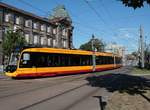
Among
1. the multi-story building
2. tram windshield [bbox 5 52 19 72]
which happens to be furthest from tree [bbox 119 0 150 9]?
the multi-story building

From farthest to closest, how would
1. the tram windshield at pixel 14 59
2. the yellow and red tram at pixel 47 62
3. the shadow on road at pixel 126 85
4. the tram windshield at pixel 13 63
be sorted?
the tram windshield at pixel 14 59, the yellow and red tram at pixel 47 62, the tram windshield at pixel 13 63, the shadow on road at pixel 126 85

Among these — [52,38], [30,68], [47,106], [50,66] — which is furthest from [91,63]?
[52,38]

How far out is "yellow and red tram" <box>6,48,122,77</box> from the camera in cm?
2700

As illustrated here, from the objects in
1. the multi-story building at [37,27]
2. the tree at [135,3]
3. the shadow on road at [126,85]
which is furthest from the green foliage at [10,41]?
the tree at [135,3]

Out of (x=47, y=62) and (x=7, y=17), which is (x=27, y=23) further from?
(x=47, y=62)

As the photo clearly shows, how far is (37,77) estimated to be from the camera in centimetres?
3002

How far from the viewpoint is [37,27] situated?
2618 inches

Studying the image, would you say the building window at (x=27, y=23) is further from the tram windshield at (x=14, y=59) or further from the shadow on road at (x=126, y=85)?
the shadow on road at (x=126, y=85)

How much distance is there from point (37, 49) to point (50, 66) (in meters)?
2.67

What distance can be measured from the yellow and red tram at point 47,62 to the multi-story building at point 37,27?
11900 millimetres

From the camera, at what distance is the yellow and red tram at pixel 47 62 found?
27.0 m

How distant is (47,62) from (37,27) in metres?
37.6

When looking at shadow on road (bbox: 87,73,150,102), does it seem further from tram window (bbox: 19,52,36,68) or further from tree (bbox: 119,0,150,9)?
tram window (bbox: 19,52,36,68)

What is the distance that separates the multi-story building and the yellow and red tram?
11900 mm
